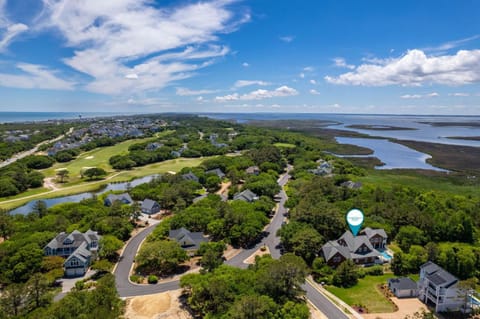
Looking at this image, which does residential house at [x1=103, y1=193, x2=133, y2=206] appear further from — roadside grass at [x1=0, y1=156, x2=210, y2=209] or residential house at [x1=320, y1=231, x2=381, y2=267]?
residential house at [x1=320, y1=231, x2=381, y2=267]

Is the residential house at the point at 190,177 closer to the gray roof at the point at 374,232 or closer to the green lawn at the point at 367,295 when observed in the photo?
the gray roof at the point at 374,232

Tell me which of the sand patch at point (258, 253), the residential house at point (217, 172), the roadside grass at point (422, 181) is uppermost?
the residential house at point (217, 172)

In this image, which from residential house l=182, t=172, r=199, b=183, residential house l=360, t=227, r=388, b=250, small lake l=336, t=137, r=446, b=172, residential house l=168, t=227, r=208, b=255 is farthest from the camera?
small lake l=336, t=137, r=446, b=172

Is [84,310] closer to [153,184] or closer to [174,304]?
[174,304]

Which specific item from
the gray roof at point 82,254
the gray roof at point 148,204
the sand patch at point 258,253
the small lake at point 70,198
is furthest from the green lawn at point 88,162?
the sand patch at point 258,253

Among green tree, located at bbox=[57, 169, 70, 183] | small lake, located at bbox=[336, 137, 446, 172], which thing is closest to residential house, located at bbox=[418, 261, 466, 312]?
small lake, located at bbox=[336, 137, 446, 172]

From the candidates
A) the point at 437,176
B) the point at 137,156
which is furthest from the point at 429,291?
the point at 137,156

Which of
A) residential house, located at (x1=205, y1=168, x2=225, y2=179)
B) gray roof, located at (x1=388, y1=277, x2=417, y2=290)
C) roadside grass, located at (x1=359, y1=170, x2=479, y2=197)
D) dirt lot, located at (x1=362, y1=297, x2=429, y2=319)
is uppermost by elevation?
residential house, located at (x1=205, y1=168, x2=225, y2=179)
